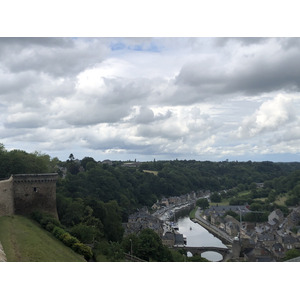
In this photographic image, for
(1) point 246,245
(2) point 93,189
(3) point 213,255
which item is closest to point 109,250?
(3) point 213,255

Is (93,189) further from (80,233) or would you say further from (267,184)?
(267,184)

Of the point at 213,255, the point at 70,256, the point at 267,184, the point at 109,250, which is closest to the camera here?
the point at 70,256

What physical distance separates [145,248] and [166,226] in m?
26.9

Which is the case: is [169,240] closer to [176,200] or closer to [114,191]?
[114,191]

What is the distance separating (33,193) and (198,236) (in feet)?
84.6

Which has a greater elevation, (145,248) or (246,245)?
(145,248)

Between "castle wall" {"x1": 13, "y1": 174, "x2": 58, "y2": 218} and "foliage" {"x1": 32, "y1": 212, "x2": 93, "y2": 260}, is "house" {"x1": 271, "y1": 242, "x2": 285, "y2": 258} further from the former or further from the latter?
"foliage" {"x1": 32, "y1": 212, "x2": 93, "y2": 260}

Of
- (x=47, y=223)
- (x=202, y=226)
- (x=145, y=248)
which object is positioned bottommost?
(x=202, y=226)

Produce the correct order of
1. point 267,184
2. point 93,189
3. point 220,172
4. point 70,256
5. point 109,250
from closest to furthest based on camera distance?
1. point 70,256
2. point 109,250
3. point 93,189
4. point 267,184
5. point 220,172

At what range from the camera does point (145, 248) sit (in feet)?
58.2

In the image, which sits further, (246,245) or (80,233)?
(246,245)

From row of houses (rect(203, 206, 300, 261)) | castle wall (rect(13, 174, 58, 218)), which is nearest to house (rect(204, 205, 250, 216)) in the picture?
row of houses (rect(203, 206, 300, 261))

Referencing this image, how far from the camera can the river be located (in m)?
31.1

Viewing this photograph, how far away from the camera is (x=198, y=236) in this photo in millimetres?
40281
